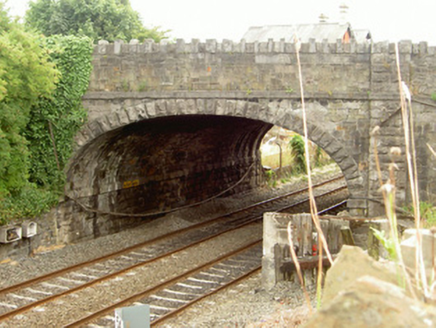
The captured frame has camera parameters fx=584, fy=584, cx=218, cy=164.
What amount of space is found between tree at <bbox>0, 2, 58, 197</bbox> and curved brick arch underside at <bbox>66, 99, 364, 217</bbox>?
1959 mm

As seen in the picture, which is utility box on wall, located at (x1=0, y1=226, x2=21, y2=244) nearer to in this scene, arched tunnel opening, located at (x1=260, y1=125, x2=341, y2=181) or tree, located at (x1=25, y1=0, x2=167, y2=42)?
tree, located at (x1=25, y1=0, x2=167, y2=42)

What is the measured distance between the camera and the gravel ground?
9695mm

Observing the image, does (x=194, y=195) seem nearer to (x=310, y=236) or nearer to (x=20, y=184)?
(x=20, y=184)

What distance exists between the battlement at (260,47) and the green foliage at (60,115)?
0.67 meters

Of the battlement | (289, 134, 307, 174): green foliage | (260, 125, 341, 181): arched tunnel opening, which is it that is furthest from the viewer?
(289, 134, 307, 174): green foliage

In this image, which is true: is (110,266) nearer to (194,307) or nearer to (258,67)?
(194,307)

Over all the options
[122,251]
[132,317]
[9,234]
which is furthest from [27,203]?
[132,317]

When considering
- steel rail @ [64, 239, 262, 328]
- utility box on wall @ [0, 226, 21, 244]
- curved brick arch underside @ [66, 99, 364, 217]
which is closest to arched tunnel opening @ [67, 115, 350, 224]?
curved brick arch underside @ [66, 99, 364, 217]

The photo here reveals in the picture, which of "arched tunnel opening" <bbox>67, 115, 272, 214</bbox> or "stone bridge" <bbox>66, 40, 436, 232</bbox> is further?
"arched tunnel opening" <bbox>67, 115, 272, 214</bbox>

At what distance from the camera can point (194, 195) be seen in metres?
23.0

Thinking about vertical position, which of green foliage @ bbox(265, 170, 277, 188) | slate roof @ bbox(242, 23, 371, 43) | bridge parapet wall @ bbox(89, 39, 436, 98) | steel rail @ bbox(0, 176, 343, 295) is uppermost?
slate roof @ bbox(242, 23, 371, 43)

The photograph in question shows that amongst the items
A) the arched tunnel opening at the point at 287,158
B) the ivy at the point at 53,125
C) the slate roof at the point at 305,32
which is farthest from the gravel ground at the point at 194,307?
the slate roof at the point at 305,32

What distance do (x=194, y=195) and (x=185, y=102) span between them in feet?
25.0

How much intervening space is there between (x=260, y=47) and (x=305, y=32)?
1001 inches
